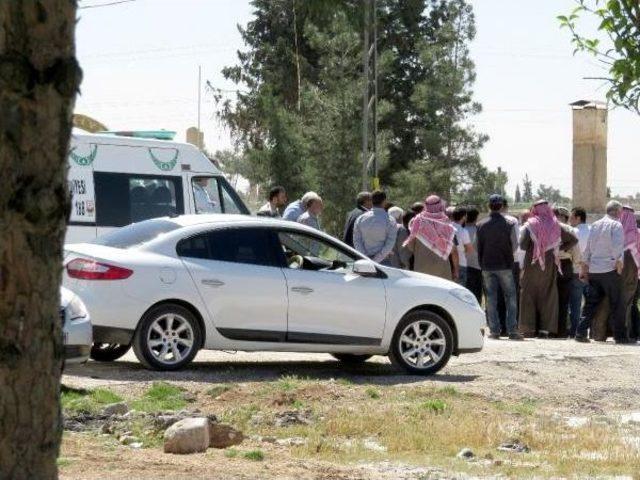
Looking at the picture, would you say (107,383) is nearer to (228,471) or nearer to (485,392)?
(485,392)

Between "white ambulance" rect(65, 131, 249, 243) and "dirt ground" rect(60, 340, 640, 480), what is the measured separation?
11.9 feet

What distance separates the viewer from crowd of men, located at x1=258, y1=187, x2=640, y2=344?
19.4 m

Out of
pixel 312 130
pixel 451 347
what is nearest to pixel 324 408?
pixel 451 347

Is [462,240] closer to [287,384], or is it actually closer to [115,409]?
[287,384]

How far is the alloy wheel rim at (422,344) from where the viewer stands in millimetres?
15062

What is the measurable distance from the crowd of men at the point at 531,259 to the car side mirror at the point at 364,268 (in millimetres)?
3755

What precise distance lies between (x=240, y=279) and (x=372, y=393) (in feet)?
6.75

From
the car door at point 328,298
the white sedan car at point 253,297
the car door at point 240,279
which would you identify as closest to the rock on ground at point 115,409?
the white sedan car at point 253,297

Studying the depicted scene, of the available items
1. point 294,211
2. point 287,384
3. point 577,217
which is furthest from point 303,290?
point 577,217

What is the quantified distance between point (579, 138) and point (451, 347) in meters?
21.8

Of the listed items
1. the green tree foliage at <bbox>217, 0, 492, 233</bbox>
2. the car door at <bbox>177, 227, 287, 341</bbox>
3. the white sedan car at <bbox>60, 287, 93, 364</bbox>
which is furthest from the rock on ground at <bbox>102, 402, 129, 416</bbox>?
the green tree foliage at <bbox>217, 0, 492, 233</bbox>

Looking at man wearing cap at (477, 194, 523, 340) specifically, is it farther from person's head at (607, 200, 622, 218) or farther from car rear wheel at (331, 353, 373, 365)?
car rear wheel at (331, 353, 373, 365)

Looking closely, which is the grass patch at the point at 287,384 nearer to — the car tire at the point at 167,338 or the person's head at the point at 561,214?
the car tire at the point at 167,338

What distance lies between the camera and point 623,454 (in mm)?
10359
